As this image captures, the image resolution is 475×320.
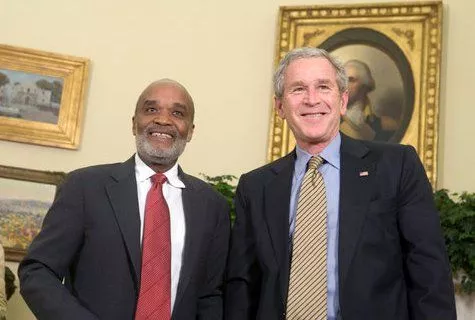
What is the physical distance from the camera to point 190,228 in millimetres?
2990

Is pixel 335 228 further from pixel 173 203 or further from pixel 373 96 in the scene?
pixel 373 96

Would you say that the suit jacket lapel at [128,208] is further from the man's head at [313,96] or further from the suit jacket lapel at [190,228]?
the man's head at [313,96]

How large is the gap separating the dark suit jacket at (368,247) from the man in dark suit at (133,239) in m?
0.16

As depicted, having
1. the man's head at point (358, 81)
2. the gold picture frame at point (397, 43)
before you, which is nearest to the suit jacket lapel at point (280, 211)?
the gold picture frame at point (397, 43)

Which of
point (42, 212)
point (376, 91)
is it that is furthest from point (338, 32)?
point (42, 212)

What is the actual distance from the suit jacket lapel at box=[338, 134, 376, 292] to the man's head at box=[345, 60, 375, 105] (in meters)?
3.03

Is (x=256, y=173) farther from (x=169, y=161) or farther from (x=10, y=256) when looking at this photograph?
(x=10, y=256)

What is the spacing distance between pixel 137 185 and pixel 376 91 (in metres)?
3.32

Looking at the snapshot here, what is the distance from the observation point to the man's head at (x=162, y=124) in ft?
10.2

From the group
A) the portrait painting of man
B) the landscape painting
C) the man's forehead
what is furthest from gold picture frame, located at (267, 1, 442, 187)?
the man's forehead

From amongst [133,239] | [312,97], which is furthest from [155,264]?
[312,97]

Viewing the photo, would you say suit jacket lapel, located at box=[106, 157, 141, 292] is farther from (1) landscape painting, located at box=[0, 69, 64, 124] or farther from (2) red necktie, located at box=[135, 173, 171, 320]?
(1) landscape painting, located at box=[0, 69, 64, 124]

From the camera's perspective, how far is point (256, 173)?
10.2 ft

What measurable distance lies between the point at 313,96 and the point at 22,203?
3.52 meters
